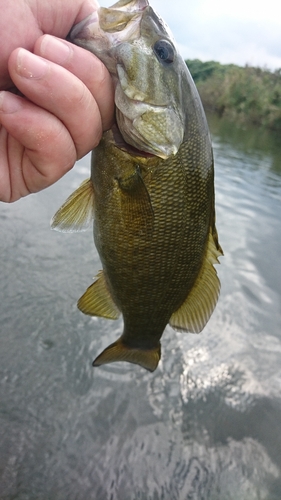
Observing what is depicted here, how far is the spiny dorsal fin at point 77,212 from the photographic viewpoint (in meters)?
1.74

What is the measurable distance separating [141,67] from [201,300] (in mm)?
1206

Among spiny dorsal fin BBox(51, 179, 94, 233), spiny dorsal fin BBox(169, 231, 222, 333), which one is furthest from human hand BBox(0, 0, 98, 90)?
spiny dorsal fin BBox(169, 231, 222, 333)

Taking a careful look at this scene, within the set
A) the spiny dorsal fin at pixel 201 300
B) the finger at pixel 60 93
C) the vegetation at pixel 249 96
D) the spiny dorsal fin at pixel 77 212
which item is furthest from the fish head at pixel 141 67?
the vegetation at pixel 249 96

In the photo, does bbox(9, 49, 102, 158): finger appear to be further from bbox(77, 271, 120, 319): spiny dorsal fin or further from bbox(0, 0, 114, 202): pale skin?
bbox(77, 271, 120, 319): spiny dorsal fin

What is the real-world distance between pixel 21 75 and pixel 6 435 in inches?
102

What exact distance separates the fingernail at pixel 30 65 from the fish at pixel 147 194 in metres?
0.26

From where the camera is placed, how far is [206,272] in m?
2.01

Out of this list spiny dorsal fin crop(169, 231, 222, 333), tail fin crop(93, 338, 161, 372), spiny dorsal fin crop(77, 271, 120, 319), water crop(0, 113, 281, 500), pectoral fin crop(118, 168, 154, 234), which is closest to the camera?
pectoral fin crop(118, 168, 154, 234)

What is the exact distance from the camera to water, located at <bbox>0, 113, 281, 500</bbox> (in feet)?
9.13

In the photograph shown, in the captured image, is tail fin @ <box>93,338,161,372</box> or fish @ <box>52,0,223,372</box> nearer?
fish @ <box>52,0,223,372</box>

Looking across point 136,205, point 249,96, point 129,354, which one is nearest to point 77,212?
point 136,205

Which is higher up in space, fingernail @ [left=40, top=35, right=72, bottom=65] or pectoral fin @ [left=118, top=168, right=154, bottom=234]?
fingernail @ [left=40, top=35, right=72, bottom=65]

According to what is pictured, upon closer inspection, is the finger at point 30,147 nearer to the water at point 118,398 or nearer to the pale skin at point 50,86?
the pale skin at point 50,86

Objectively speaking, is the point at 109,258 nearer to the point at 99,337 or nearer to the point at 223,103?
the point at 99,337
